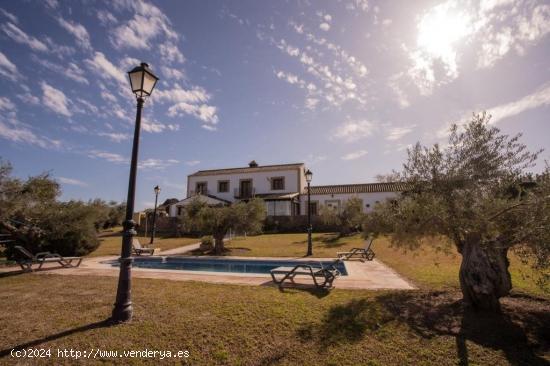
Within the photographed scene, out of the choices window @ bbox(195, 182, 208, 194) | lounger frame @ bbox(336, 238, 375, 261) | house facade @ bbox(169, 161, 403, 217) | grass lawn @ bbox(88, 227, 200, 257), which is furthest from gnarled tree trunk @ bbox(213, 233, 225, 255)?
window @ bbox(195, 182, 208, 194)

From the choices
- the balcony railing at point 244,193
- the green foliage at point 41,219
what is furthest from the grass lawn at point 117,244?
the balcony railing at point 244,193

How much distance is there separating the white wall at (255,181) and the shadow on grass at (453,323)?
29.9 metres

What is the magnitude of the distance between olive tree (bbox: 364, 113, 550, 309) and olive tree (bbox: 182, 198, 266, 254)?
38.1 feet

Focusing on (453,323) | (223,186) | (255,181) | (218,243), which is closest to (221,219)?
(218,243)

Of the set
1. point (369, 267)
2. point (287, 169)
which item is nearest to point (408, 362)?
point (369, 267)

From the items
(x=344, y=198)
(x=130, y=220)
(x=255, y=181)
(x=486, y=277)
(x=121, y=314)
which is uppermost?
(x=255, y=181)

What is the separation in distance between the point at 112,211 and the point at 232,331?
43596mm

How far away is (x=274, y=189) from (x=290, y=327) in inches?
1264

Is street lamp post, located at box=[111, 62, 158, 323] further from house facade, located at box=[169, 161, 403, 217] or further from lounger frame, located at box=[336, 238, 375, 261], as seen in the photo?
house facade, located at box=[169, 161, 403, 217]

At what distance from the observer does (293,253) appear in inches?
604

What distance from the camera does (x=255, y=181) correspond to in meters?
37.9

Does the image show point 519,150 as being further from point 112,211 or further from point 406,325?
point 112,211

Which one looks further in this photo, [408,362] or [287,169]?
[287,169]

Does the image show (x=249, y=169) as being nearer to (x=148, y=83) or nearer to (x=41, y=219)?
(x=41, y=219)
